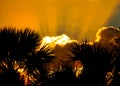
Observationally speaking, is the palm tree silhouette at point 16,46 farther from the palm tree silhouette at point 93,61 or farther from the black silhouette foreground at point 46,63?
the palm tree silhouette at point 93,61

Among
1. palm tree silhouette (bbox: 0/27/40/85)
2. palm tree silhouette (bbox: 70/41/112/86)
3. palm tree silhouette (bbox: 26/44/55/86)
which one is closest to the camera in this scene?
palm tree silhouette (bbox: 70/41/112/86)

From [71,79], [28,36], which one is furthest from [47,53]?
[71,79]

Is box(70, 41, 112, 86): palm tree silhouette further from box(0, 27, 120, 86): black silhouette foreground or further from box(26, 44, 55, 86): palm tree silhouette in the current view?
box(26, 44, 55, 86): palm tree silhouette

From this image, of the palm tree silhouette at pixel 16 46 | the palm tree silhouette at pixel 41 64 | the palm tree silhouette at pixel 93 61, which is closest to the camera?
the palm tree silhouette at pixel 93 61

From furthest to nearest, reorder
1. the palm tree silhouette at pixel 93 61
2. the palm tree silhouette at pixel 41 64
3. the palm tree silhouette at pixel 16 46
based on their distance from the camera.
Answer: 1. the palm tree silhouette at pixel 16 46
2. the palm tree silhouette at pixel 41 64
3. the palm tree silhouette at pixel 93 61

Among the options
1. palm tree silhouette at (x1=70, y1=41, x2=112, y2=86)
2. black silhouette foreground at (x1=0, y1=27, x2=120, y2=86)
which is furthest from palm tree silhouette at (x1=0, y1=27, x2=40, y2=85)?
palm tree silhouette at (x1=70, y1=41, x2=112, y2=86)

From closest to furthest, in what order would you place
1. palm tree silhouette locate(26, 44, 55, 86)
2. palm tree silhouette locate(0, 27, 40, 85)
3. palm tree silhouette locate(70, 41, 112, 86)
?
palm tree silhouette locate(70, 41, 112, 86) → palm tree silhouette locate(26, 44, 55, 86) → palm tree silhouette locate(0, 27, 40, 85)

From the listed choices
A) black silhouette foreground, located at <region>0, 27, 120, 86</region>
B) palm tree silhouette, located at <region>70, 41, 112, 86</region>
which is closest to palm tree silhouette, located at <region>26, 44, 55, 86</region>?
black silhouette foreground, located at <region>0, 27, 120, 86</region>

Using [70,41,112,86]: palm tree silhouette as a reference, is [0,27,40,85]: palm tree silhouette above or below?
above

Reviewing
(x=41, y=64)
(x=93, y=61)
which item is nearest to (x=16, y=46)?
(x=41, y=64)


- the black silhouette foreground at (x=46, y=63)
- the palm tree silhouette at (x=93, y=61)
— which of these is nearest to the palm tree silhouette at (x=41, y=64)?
the black silhouette foreground at (x=46, y=63)

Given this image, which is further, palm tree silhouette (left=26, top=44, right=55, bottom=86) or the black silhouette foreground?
palm tree silhouette (left=26, top=44, right=55, bottom=86)

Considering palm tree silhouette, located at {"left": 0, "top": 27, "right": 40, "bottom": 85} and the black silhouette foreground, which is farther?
palm tree silhouette, located at {"left": 0, "top": 27, "right": 40, "bottom": 85}

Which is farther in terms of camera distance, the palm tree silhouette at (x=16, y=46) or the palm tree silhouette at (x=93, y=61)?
the palm tree silhouette at (x=16, y=46)
